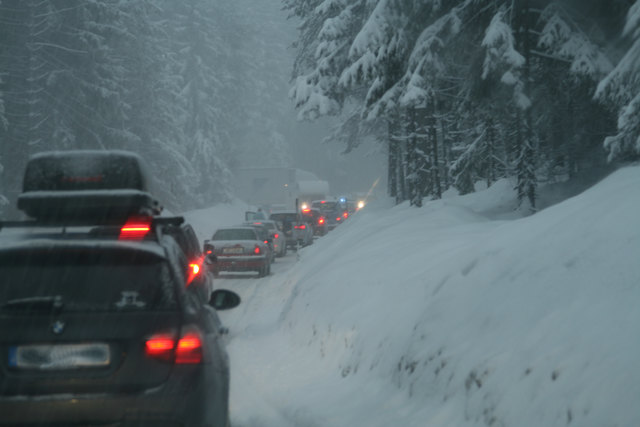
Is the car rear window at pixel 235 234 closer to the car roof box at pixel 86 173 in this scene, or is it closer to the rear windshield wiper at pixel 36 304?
the car roof box at pixel 86 173

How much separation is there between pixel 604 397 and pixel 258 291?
1644 cm

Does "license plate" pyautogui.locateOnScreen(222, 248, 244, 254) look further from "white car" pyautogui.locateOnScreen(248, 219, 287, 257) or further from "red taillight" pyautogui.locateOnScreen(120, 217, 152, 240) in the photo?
"red taillight" pyautogui.locateOnScreen(120, 217, 152, 240)

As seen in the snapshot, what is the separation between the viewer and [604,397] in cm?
418

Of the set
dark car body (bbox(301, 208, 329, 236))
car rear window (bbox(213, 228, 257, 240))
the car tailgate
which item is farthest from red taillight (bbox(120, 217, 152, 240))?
dark car body (bbox(301, 208, 329, 236))

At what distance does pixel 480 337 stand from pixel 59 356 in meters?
3.42

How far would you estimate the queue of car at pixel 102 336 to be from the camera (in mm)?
4051

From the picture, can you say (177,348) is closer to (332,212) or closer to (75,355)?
(75,355)

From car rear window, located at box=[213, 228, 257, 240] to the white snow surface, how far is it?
1365 cm

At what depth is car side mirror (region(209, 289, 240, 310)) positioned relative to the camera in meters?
5.70

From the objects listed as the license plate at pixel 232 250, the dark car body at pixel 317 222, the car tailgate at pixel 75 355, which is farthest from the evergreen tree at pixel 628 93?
the dark car body at pixel 317 222

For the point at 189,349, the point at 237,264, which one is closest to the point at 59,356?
the point at 189,349

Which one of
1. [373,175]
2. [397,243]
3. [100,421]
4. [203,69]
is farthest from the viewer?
[373,175]

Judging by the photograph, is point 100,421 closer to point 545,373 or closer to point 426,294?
point 545,373

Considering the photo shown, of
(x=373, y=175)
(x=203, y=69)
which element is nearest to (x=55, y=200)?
(x=203, y=69)
